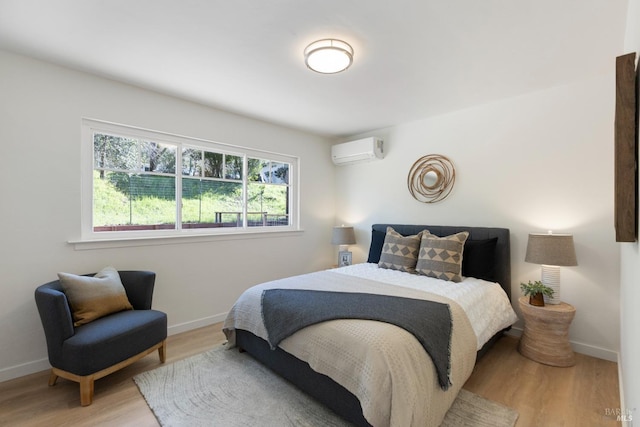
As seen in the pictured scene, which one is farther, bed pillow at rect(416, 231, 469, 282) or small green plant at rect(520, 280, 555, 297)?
bed pillow at rect(416, 231, 469, 282)

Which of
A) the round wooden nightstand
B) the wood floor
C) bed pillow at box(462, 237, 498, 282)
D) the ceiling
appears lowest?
the wood floor

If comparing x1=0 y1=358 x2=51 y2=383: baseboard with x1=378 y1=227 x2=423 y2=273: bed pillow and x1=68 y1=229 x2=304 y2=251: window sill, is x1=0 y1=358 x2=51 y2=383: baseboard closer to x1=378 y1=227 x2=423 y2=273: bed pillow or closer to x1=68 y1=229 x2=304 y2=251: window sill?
x1=68 y1=229 x2=304 y2=251: window sill

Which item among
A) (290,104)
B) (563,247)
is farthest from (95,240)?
(563,247)

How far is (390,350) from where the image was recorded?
60.4 inches

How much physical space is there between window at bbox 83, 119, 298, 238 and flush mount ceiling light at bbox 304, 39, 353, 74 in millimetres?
1758

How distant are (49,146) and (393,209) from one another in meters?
3.64

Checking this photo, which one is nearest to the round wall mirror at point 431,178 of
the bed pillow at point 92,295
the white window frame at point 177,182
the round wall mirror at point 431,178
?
the round wall mirror at point 431,178

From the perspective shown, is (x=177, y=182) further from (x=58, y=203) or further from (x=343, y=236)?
(x=343, y=236)

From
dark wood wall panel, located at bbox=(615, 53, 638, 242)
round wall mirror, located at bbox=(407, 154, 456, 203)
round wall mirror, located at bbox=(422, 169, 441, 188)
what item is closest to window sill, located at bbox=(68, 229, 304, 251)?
round wall mirror, located at bbox=(407, 154, 456, 203)

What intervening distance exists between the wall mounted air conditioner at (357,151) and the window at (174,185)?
725 mm

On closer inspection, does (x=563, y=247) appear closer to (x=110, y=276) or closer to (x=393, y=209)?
(x=393, y=209)

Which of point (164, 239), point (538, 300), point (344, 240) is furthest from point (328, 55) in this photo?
Result: point (538, 300)

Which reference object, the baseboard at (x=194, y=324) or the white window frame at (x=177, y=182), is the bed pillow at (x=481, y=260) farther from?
the baseboard at (x=194, y=324)

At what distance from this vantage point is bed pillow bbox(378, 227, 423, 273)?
10.3 ft
